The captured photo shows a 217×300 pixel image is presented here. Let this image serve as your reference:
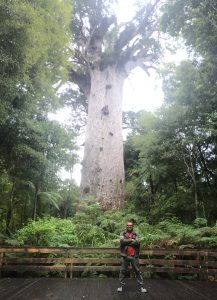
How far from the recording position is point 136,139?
1297cm

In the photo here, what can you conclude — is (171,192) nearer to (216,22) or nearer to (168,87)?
(168,87)

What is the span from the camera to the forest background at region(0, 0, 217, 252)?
6.78 m

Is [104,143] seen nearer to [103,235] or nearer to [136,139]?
[136,139]

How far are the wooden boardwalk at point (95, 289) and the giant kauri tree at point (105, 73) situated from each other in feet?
18.6

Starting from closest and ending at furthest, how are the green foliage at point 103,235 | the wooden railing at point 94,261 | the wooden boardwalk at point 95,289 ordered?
the wooden boardwalk at point 95,289 → the wooden railing at point 94,261 → the green foliage at point 103,235

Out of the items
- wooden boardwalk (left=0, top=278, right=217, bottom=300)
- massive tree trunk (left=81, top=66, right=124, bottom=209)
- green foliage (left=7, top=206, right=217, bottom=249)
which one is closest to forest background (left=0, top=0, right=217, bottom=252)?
green foliage (left=7, top=206, right=217, bottom=249)

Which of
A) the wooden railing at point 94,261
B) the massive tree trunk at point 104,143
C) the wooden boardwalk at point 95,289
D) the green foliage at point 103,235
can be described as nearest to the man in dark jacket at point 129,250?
the wooden boardwalk at point 95,289

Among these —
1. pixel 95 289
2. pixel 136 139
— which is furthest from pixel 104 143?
pixel 95 289

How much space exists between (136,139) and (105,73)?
3.44m

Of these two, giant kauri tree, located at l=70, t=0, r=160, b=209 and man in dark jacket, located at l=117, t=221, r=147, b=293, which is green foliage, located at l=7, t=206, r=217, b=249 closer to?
man in dark jacket, located at l=117, t=221, r=147, b=293

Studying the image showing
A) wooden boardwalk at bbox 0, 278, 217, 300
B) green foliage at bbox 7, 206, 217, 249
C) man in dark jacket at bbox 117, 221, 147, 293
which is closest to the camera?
wooden boardwalk at bbox 0, 278, 217, 300

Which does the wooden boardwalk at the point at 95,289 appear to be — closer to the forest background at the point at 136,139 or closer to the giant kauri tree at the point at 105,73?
the forest background at the point at 136,139

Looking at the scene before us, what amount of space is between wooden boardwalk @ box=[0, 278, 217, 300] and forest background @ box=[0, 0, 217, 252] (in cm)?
112

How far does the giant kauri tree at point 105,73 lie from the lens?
1227cm
